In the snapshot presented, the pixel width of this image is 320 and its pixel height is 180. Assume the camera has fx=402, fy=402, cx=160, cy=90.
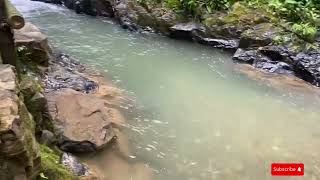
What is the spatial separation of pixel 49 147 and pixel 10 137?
2150mm

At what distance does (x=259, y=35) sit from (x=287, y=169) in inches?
228

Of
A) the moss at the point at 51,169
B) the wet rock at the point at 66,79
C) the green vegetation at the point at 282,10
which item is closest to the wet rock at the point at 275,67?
the green vegetation at the point at 282,10

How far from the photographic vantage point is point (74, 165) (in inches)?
201

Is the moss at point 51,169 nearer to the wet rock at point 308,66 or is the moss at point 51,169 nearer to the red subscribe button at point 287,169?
the red subscribe button at point 287,169

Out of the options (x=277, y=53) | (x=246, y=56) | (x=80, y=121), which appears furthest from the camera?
(x=246, y=56)

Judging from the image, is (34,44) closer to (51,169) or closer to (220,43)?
(51,169)

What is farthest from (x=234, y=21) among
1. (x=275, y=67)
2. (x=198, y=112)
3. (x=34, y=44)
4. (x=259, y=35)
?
(x=34, y=44)

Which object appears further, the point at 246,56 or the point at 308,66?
the point at 246,56

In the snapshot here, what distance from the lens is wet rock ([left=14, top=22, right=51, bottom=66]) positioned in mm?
7914

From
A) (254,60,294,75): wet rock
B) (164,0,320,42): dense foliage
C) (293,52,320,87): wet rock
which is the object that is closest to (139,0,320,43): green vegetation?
(164,0,320,42): dense foliage

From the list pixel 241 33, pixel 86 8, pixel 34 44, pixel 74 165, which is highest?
pixel 34 44

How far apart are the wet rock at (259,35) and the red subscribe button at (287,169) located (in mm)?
5468

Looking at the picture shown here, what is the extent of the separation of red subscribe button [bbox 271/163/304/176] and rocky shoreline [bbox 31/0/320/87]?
13.0 ft

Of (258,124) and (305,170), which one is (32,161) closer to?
(305,170)
